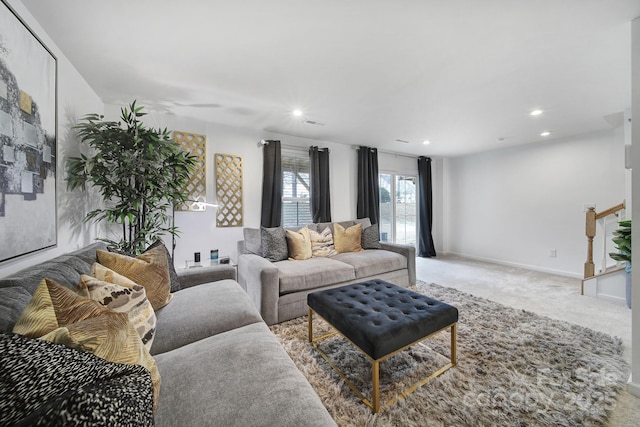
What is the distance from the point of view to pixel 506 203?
443 centimetres

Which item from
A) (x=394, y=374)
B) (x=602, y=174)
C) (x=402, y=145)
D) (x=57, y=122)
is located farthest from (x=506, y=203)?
(x=57, y=122)

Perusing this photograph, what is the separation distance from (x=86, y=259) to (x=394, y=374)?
6.44 feet

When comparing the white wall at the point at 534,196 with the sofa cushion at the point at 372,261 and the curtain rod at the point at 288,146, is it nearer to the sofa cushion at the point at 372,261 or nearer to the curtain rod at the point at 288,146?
the sofa cushion at the point at 372,261

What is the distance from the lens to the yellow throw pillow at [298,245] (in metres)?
2.92

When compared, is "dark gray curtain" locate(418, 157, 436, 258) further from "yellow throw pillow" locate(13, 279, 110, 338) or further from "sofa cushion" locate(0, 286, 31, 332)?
"sofa cushion" locate(0, 286, 31, 332)

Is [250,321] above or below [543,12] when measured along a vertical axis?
below

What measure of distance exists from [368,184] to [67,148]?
146 inches

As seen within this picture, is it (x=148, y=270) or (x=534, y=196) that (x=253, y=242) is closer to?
(x=148, y=270)

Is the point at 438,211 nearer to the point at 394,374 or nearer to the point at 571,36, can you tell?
the point at 571,36

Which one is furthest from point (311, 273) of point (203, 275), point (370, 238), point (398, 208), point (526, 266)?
Answer: point (526, 266)

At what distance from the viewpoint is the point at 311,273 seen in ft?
8.05

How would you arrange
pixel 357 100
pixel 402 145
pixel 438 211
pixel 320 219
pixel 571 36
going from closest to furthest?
pixel 571 36
pixel 357 100
pixel 320 219
pixel 402 145
pixel 438 211

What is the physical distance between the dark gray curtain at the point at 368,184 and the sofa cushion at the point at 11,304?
3.78 meters

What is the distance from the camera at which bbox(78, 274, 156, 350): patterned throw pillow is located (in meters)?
1.01
